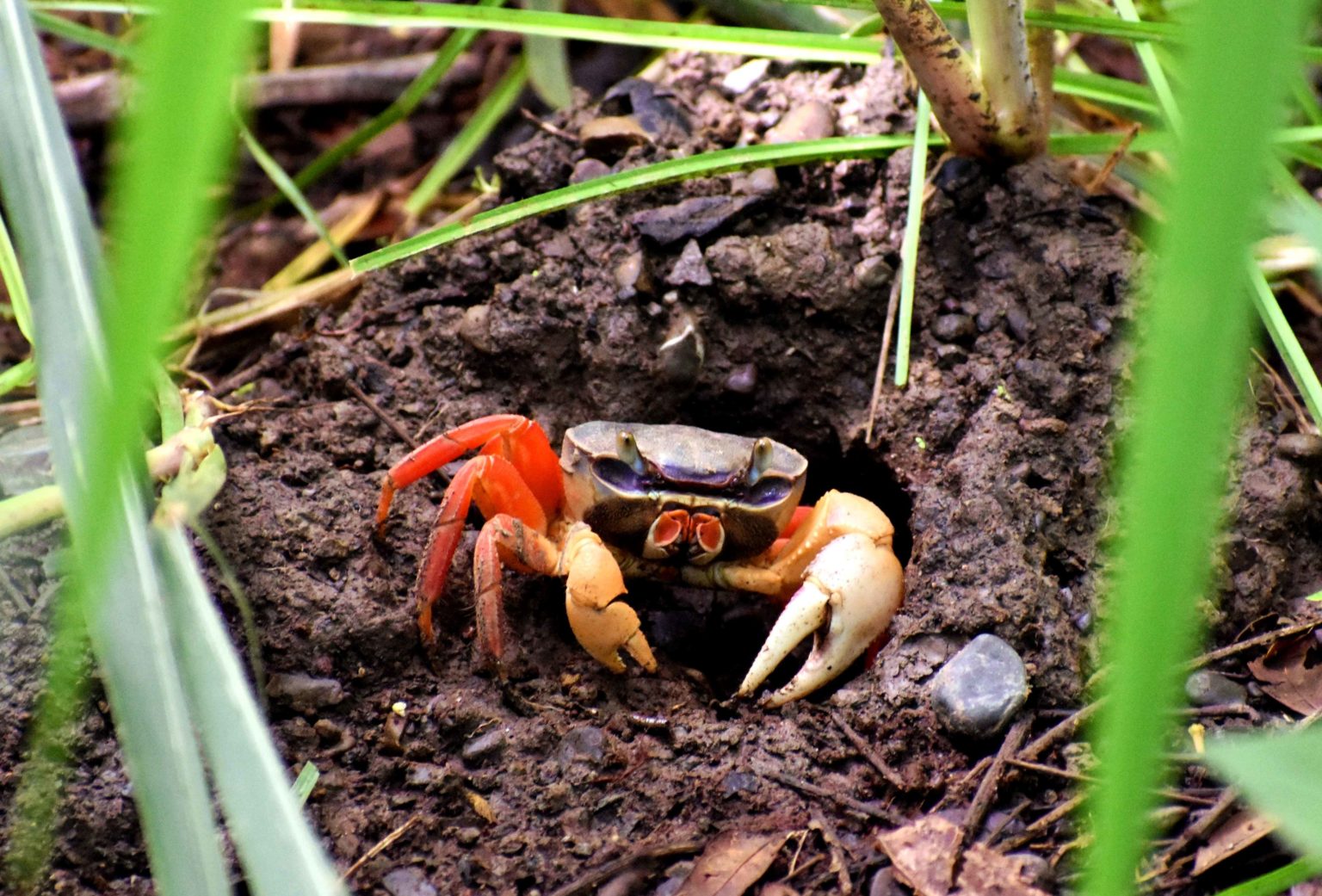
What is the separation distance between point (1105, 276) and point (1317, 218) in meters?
1.53

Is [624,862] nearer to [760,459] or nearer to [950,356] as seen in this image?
[760,459]

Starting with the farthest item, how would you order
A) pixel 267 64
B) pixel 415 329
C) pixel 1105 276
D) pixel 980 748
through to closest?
pixel 267 64
pixel 415 329
pixel 1105 276
pixel 980 748

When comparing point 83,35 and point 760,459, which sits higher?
point 83,35

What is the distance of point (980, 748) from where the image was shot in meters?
2.30

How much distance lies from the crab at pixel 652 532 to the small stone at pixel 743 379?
1.00ft

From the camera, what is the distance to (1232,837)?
1976 mm

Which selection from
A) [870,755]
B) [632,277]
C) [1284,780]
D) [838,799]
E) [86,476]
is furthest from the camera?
[632,277]

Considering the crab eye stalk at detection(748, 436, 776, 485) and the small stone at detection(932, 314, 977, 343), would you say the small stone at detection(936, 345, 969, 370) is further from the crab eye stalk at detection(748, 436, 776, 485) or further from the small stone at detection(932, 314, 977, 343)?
the crab eye stalk at detection(748, 436, 776, 485)

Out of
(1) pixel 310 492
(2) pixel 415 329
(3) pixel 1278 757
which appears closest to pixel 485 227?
(2) pixel 415 329

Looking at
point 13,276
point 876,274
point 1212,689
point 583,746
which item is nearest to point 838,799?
point 583,746

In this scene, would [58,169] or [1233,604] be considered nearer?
[58,169]

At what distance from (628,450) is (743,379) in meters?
0.52

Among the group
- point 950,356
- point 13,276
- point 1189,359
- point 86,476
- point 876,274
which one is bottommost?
point 950,356

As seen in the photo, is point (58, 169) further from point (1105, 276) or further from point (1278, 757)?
point (1105, 276)
